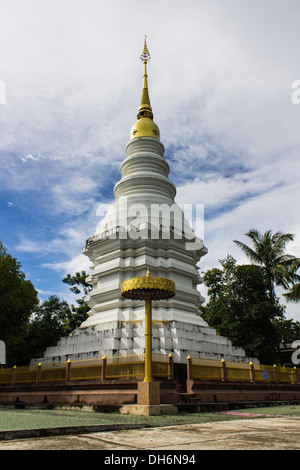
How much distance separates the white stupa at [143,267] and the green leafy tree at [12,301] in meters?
3.67

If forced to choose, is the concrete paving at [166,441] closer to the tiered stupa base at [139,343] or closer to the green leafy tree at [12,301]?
the tiered stupa base at [139,343]

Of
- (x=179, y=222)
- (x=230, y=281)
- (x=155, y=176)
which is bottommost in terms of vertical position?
(x=230, y=281)

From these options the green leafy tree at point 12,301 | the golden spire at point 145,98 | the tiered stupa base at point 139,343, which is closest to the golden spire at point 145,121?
the golden spire at point 145,98

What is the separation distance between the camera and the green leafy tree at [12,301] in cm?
1975

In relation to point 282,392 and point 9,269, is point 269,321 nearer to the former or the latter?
point 282,392

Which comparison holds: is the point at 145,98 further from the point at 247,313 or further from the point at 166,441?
the point at 166,441

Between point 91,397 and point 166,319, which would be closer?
point 91,397

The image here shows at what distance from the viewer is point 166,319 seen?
16.6 m

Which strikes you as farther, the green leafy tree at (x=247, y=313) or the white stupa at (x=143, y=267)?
the green leafy tree at (x=247, y=313)

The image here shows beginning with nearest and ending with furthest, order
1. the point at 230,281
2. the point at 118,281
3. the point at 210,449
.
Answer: the point at 210,449, the point at 118,281, the point at 230,281

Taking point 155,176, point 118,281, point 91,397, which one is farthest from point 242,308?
point 91,397
